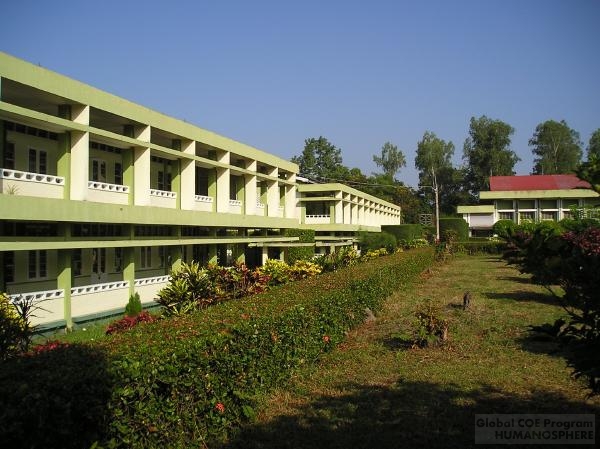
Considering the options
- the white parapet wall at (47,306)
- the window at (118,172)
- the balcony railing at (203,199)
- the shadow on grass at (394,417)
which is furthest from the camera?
→ the balcony railing at (203,199)

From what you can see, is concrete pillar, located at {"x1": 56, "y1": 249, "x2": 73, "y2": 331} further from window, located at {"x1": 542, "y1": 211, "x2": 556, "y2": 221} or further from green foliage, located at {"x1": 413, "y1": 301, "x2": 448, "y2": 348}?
window, located at {"x1": 542, "y1": 211, "x2": 556, "y2": 221}

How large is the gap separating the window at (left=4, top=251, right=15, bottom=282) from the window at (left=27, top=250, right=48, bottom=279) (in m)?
0.53

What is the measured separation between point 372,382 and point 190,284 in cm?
765

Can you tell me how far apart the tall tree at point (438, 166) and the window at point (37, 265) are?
224 ft

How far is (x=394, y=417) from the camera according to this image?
6.23 metres

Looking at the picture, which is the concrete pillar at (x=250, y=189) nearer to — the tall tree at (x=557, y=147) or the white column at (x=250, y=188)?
the white column at (x=250, y=188)

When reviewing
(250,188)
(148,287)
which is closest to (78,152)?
(148,287)

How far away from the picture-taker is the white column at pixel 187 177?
63.3 feet

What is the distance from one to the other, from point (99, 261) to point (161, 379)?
46.2 feet

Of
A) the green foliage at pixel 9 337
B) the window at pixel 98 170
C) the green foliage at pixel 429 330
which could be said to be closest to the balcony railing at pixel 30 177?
the window at pixel 98 170

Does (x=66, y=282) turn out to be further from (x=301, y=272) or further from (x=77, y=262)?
(x=301, y=272)

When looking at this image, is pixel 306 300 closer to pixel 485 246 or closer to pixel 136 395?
pixel 136 395

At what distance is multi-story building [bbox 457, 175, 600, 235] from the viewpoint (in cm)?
5434

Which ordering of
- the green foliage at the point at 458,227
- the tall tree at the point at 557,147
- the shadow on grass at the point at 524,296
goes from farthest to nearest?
the tall tree at the point at 557,147, the green foliage at the point at 458,227, the shadow on grass at the point at 524,296
